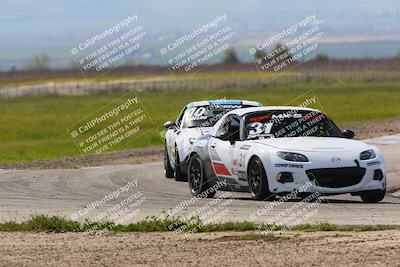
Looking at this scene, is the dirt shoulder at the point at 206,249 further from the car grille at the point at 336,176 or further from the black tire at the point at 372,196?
the black tire at the point at 372,196

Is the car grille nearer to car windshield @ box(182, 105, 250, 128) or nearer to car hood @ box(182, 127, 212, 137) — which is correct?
car hood @ box(182, 127, 212, 137)

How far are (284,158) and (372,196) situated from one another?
1.39m

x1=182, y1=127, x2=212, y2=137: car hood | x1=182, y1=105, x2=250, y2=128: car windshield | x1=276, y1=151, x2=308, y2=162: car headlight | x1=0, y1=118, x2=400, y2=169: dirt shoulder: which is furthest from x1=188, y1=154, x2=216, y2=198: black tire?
x1=0, y1=118, x2=400, y2=169: dirt shoulder

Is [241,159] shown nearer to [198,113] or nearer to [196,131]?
[196,131]


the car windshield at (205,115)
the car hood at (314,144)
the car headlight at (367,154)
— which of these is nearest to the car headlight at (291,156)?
the car hood at (314,144)

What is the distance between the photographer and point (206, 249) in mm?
12250

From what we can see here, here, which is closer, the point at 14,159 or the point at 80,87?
the point at 14,159

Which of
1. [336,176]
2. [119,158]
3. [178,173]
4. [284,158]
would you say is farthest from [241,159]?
[119,158]

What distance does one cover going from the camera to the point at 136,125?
52000mm

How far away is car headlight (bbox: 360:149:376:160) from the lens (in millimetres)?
17228

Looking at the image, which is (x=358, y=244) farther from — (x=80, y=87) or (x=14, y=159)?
(x=80, y=87)

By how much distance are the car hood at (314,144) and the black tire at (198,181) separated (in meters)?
1.46

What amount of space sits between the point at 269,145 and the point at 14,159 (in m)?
19.5

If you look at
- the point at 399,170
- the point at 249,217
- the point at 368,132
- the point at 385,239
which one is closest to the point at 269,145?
the point at 249,217
